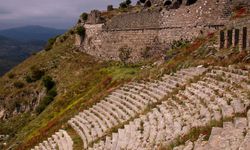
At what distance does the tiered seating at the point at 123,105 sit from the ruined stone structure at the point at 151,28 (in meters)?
9.29

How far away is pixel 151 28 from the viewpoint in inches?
1783

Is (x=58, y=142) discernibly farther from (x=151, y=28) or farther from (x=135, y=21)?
(x=135, y=21)

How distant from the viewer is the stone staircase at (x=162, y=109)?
53.3 ft

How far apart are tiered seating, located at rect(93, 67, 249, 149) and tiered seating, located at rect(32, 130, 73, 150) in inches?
211

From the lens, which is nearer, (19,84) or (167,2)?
(167,2)

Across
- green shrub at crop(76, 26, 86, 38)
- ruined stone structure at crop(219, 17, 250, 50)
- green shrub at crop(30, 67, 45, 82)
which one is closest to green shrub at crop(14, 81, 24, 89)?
green shrub at crop(30, 67, 45, 82)

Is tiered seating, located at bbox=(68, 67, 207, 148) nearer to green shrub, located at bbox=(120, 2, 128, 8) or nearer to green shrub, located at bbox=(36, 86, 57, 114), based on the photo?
green shrub, located at bbox=(36, 86, 57, 114)

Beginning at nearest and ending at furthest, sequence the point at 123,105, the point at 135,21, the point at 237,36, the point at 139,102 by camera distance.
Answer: the point at 139,102 < the point at 237,36 < the point at 123,105 < the point at 135,21

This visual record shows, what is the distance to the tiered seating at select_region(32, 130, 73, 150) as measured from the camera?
2627cm

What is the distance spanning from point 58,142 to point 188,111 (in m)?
12.0

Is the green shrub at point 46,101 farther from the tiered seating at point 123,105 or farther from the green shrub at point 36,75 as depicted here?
the tiered seating at point 123,105

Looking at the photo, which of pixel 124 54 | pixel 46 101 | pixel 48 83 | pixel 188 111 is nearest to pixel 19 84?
pixel 48 83

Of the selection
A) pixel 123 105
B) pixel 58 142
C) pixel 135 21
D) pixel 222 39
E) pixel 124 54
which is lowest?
pixel 58 142

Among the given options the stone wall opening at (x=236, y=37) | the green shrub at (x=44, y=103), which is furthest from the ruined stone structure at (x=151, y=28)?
the stone wall opening at (x=236, y=37)
